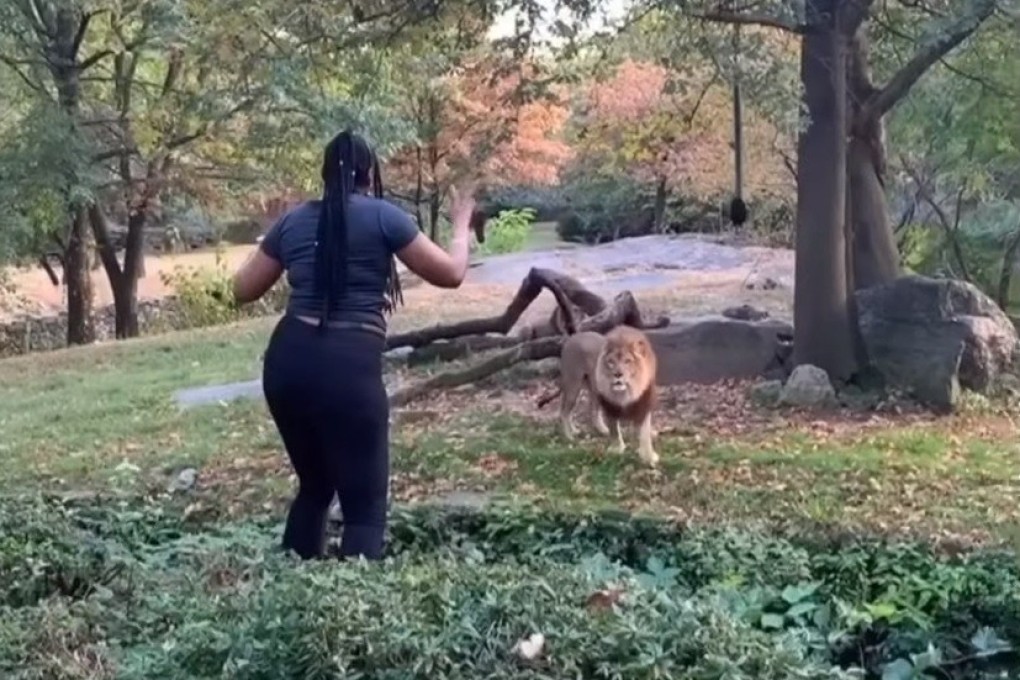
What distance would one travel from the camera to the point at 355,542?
3764mm

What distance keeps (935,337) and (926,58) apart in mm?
1437

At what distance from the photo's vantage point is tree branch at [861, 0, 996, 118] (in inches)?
236

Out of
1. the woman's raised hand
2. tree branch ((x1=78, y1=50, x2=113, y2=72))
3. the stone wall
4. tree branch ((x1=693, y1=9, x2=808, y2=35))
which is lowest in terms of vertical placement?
the stone wall

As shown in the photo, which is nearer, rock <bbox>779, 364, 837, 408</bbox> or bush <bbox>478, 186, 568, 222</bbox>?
rock <bbox>779, 364, 837, 408</bbox>

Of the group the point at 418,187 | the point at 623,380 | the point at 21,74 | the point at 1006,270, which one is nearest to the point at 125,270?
the point at 21,74

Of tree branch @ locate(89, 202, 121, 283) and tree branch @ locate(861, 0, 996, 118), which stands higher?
tree branch @ locate(861, 0, 996, 118)

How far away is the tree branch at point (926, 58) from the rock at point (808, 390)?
159cm

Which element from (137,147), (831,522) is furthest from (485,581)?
(137,147)

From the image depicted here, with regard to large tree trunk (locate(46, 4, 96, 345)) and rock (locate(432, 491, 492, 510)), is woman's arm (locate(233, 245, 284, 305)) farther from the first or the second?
large tree trunk (locate(46, 4, 96, 345))

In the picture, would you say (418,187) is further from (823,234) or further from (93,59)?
(823,234)

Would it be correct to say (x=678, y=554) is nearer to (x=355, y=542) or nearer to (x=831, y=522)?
(x=831, y=522)

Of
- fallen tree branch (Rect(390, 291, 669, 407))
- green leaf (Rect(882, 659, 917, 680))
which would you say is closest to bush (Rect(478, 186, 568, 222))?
fallen tree branch (Rect(390, 291, 669, 407))

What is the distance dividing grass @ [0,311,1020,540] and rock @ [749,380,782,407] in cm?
9

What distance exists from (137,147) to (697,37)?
8.38 m
